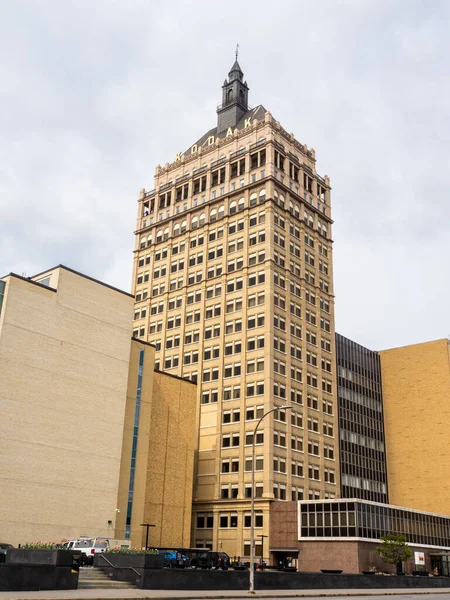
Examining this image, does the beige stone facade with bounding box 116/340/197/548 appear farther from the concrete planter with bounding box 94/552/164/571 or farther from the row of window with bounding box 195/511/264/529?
the concrete planter with bounding box 94/552/164/571

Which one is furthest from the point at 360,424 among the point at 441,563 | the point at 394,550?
the point at 394,550

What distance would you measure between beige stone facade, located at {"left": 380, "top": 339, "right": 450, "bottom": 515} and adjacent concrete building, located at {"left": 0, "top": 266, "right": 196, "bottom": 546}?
4783 centimetres

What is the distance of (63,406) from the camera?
5884 cm

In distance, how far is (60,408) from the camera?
58.6m

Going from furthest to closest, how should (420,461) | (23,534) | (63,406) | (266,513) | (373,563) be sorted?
(420,461), (266,513), (373,563), (63,406), (23,534)

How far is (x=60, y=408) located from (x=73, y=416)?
1.62 m

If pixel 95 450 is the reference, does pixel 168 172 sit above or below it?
above

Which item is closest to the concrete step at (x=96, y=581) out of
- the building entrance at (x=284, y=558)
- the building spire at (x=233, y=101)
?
the building entrance at (x=284, y=558)

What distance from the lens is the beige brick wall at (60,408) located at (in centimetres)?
5484

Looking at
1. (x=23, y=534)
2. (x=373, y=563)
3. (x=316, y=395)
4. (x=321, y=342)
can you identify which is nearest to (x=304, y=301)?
(x=321, y=342)

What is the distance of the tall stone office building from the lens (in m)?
83.9

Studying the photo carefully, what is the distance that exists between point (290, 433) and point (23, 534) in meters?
40.4

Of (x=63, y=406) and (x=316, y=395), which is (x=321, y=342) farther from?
(x=63, y=406)

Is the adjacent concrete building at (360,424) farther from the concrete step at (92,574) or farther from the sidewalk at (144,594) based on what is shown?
the concrete step at (92,574)
